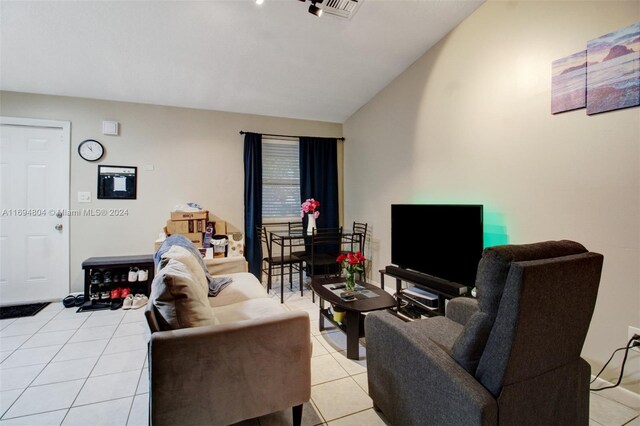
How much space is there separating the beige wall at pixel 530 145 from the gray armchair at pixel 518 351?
2.38ft

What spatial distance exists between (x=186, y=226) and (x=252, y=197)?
988 mm

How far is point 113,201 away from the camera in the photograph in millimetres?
3660

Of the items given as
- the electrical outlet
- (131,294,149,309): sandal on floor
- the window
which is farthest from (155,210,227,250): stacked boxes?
the electrical outlet

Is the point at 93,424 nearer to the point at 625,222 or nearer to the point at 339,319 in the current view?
the point at 339,319

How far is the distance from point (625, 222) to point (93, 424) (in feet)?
10.2

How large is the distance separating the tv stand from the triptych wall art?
1.42 m

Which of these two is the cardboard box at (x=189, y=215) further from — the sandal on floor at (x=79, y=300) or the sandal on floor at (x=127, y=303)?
the sandal on floor at (x=79, y=300)

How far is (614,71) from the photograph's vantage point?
154 cm

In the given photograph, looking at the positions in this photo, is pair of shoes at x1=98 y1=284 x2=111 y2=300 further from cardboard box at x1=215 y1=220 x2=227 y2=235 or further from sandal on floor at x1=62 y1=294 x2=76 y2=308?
cardboard box at x1=215 y1=220 x2=227 y2=235

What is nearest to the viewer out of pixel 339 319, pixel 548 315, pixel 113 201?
pixel 548 315

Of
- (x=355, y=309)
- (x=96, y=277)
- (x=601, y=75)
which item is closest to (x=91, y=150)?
(x=96, y=277)

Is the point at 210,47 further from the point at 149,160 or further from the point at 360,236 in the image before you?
the point at 360,236

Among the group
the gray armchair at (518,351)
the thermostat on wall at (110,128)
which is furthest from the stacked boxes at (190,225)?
the gray armchair at (518,351)

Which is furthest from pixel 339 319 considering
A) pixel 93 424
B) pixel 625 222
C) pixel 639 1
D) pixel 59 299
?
pixel 59 299
